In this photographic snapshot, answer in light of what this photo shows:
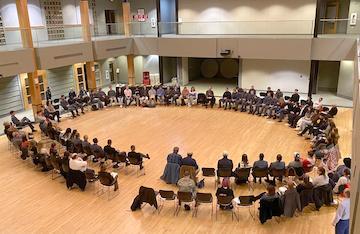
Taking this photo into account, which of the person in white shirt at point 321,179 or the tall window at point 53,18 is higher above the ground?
the tall window at point 53,18

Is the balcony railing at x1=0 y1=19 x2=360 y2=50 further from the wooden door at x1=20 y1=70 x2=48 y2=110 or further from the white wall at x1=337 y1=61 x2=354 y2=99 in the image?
the wooden door at x1=20 y1=70 x2=48 y2=110

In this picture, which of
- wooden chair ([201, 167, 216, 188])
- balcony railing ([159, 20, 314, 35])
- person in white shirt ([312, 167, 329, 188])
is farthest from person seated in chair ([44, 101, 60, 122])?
person in white shirt ([312, 167, 329, 188])

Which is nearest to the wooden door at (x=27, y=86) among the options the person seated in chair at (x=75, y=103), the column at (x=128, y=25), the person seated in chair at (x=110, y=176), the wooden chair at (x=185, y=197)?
the person seated in chair at (x=75, y=103)

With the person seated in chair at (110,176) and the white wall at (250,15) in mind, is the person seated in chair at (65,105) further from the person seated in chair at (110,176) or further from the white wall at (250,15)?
the white wall at (250,15)

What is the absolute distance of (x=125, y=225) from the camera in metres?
8.31

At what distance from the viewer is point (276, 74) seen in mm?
21406

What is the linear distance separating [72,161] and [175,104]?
10076 millimetres

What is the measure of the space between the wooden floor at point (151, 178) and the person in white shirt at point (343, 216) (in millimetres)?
1057

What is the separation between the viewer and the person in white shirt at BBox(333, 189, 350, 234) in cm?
671

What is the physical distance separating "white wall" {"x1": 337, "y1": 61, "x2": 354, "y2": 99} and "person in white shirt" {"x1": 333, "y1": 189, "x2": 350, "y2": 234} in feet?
45.5

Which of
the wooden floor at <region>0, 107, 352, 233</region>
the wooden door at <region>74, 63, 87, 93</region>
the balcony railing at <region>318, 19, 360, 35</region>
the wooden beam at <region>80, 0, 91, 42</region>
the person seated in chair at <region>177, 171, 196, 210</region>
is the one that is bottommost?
the wooden floor at <region>0, 107, 352, 233</region>

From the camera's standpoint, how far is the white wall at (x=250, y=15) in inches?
771

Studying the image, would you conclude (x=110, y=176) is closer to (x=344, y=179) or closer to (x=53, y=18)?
(x=344, y=179)

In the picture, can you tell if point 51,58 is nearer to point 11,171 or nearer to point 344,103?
point 11,171
